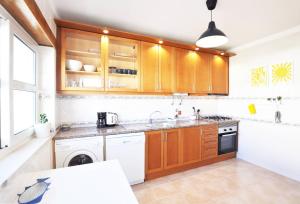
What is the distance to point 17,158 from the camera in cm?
115

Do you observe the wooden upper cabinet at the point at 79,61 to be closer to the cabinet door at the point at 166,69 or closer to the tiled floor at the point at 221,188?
the cabinet door at the point at 166,69

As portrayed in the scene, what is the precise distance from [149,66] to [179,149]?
5.14 ft

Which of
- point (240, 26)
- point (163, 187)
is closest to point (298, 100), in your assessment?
point (240, 26)

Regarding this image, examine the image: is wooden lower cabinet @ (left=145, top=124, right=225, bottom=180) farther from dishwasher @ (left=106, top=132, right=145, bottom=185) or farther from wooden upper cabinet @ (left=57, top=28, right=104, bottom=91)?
wooden upper cabinet @ (left=57, top=28, right=104, bottom=91)

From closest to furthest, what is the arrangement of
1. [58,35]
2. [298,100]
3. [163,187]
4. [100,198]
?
[100,198] → [58,35] → [163,187] → [298,100]

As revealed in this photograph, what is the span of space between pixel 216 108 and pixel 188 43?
6.00 ft

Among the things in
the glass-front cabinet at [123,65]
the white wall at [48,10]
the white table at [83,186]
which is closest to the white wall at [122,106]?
the glass-front cabinet at [123,65]

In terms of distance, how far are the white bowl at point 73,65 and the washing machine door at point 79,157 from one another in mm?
1203

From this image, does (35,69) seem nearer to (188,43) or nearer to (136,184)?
(136,184)

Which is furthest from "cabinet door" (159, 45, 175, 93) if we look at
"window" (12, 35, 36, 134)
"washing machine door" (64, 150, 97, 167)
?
"window" (12, 35, 36, 134)

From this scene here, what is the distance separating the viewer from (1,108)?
1.22 meters

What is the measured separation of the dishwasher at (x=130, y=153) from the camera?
7.04 ft

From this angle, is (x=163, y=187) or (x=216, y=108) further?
(x=216, y=108)

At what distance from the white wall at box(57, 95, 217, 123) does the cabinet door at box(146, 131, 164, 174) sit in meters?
0.65
